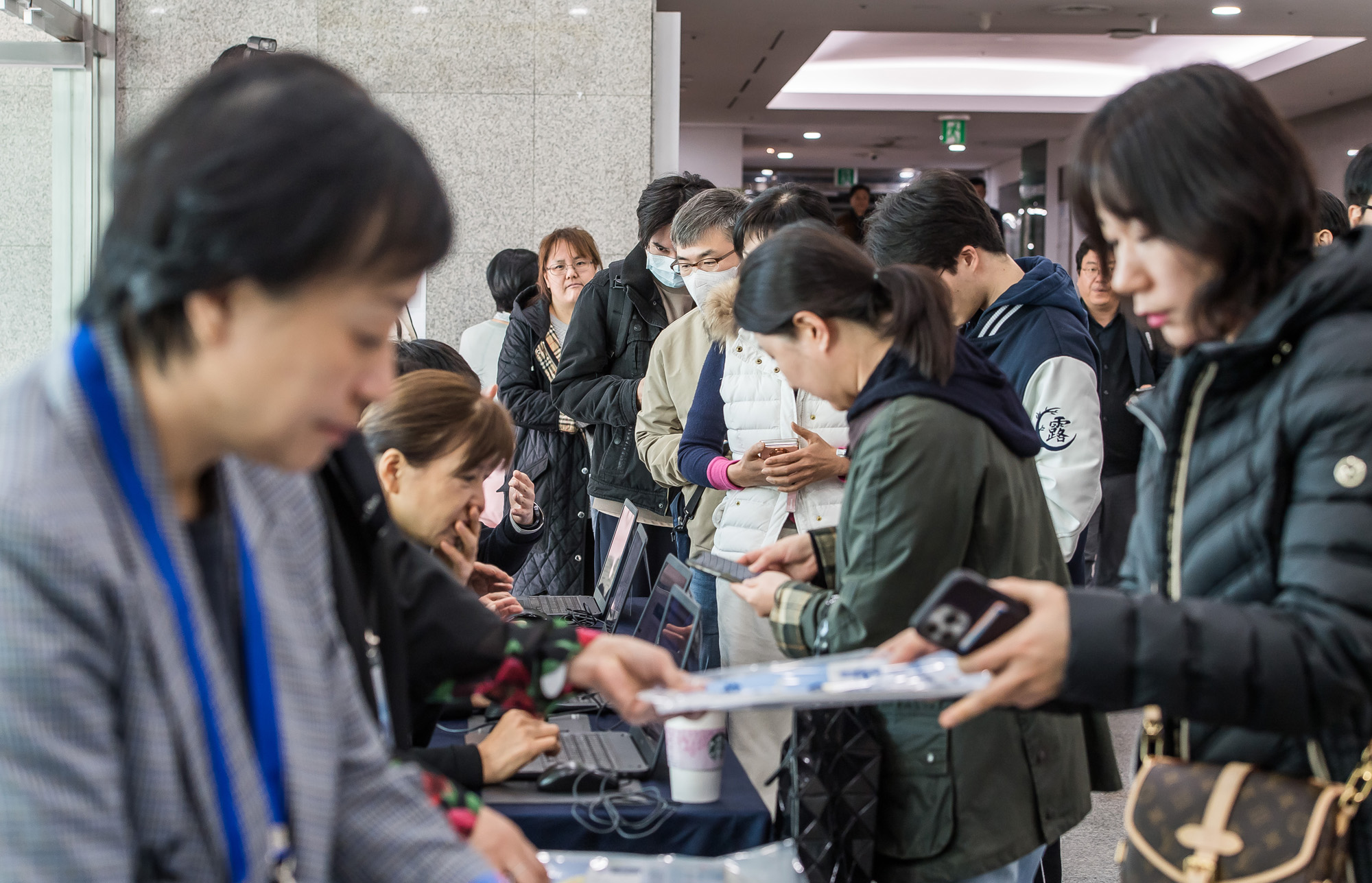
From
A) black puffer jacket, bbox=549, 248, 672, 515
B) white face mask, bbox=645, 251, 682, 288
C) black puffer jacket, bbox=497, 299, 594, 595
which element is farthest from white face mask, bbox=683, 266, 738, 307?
black puffer jacket, bbox=497, 299, 594, 595

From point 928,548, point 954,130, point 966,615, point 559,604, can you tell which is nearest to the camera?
point 966,615

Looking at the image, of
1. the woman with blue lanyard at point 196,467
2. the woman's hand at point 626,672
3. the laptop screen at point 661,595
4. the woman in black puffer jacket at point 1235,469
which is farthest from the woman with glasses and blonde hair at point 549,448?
the woman with blue lanyard at point 196,467

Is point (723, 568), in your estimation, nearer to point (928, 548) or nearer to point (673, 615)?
point (673, 615)

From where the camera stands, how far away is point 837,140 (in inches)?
646

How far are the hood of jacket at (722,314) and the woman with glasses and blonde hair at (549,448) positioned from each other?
1306mm

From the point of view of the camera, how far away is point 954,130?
1386 cm

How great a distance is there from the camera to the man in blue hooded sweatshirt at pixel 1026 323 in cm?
276

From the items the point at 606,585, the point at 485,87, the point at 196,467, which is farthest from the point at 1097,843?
the point at 485,87

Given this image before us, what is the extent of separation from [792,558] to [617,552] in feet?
3.44

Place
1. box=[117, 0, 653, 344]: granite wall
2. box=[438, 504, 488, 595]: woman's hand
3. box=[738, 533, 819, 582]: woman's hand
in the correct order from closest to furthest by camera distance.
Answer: box=[738, 533, 819, 582]: woman's hand
box=[438, 504, 488, 595]: woman's hand
box=[117, 0, 653, 344]: granite wall

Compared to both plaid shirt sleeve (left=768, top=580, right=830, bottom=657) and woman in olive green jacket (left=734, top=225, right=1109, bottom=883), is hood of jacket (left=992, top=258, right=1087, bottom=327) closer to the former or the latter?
woman in olive green jacket (left=734, top=225, right=1109, bottom=883)

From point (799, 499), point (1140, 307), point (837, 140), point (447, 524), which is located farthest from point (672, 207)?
point (837, 140)

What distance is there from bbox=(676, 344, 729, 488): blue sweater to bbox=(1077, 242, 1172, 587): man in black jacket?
239cm

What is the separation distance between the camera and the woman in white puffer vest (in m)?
2.65
